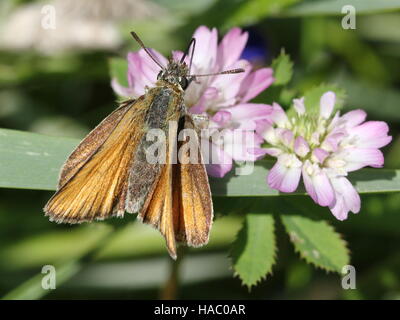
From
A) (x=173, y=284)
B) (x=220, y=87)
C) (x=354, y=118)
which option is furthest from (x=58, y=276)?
(x=354, y=118)

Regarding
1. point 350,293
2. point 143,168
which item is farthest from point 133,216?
point 350,293

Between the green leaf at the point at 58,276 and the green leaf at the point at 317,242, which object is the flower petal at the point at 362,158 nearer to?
the green leaf at the point at 317,242

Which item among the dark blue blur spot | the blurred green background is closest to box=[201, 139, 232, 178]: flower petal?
the blurred green background

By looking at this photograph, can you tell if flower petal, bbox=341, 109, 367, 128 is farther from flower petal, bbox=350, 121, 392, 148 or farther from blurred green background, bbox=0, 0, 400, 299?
blurred green background, bbox=0, 0, 400, 299

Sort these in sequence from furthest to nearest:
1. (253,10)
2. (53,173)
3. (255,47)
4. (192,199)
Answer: (255,47)
(253,10)
(53,173)
(192,199)

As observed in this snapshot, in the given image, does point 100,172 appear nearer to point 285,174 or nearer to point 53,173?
point 53,173
